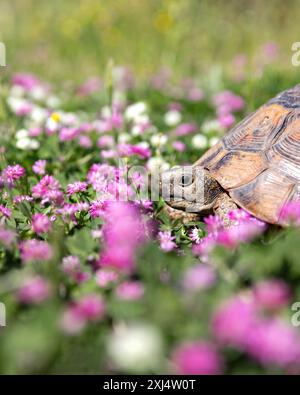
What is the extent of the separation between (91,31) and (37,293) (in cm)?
713

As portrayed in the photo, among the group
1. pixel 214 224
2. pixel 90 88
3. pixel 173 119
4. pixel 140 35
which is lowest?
pixel 214 224

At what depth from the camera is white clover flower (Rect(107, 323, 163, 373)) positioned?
Result: 1296mm

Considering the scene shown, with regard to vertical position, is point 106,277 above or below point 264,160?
below

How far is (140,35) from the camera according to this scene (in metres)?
8.11

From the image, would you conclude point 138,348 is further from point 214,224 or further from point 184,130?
point 184,130

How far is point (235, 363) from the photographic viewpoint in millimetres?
1432

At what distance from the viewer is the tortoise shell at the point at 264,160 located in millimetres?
2477

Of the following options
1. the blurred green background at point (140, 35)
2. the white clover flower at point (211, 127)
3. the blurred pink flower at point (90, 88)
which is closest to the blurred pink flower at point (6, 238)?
the white clover flower at point (211, 127)

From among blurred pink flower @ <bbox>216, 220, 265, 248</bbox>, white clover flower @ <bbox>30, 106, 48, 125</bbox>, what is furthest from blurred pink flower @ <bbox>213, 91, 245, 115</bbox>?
blurred pink flower @ <bbox>216, 220, 265, 248</bbox>

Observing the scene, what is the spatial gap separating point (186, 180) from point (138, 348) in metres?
1.47

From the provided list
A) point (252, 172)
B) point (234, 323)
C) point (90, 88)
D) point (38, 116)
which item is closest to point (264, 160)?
point (252, 172)

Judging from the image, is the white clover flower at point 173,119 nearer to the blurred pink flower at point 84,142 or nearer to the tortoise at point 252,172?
the blurred pink flower at point 84,142

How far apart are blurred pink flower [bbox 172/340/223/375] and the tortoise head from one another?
54.3 inches
